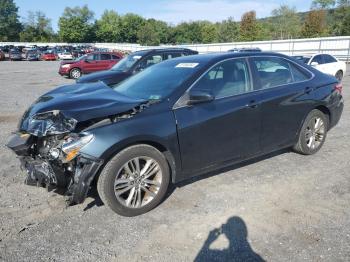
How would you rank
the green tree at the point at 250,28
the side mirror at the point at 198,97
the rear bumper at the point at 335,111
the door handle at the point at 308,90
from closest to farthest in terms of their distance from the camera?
1. the side mirror at the point at 198,97
2. the door handle at the point at 308,90
3. the rear bumper at the point at 335,111
4. the green tree at the point at 250,28

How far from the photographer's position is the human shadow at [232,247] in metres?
3.20

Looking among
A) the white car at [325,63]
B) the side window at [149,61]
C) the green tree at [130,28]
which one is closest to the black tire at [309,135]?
the side window at [149,61]

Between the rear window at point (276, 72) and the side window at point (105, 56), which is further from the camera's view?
the side window at point (105, 56)

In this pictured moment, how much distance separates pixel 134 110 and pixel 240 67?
1.64 metres

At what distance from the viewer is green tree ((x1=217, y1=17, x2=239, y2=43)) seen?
85.7 m

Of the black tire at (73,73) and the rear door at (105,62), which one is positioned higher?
the rear door at (105,62)

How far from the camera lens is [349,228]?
3.64 m

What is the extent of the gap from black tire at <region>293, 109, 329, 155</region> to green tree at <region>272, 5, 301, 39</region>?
7541cm

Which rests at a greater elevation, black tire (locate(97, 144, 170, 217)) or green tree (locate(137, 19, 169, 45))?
green tree (locate(137, 19, 169, 45))

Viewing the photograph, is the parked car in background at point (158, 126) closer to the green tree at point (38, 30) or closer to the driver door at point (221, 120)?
the driver door at point (221, 120)

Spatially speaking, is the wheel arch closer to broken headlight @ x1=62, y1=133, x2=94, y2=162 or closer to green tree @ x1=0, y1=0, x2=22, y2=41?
broken headlight @ x1=62, y1=133, x2=94, y2=162

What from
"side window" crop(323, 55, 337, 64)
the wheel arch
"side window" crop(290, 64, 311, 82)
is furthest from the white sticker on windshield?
"side window" crop(323, 55, 337, 64)

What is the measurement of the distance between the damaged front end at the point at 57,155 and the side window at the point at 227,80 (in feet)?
4.98

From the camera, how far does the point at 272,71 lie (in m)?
5.16
